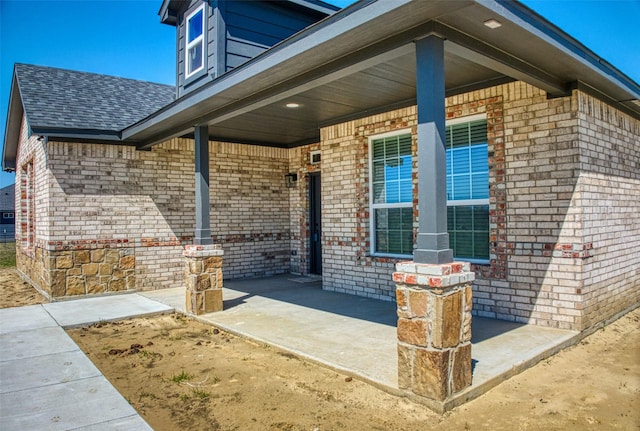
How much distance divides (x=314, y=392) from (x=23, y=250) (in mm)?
10654

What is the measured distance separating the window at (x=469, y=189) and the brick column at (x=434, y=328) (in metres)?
2.53

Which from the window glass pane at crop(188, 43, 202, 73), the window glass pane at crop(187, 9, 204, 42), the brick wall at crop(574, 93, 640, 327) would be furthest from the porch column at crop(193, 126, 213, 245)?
the brick wall at crop(574, 93, 640, 327)

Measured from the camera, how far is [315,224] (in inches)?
385

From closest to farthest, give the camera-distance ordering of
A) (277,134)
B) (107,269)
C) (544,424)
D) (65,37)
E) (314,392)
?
(544,424) → (314,392) → (107,269) → (277,134) → (65,37)

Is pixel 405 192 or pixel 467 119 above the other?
pixel 467 119

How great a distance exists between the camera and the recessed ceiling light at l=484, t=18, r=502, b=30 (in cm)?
338

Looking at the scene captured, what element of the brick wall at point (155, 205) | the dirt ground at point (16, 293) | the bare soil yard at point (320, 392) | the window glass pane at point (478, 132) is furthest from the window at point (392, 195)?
the dirt ground at point (16, 293)

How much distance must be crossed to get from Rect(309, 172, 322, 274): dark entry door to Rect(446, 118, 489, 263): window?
4073mm

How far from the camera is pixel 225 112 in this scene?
6.12 meters

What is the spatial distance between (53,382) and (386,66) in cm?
451

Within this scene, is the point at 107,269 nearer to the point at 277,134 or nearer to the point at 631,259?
the point at 277,134

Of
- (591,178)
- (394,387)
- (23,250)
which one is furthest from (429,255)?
(23,250)

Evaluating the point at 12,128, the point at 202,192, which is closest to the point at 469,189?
the point at 202,192

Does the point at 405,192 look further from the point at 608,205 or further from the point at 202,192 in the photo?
the point at 202,192
